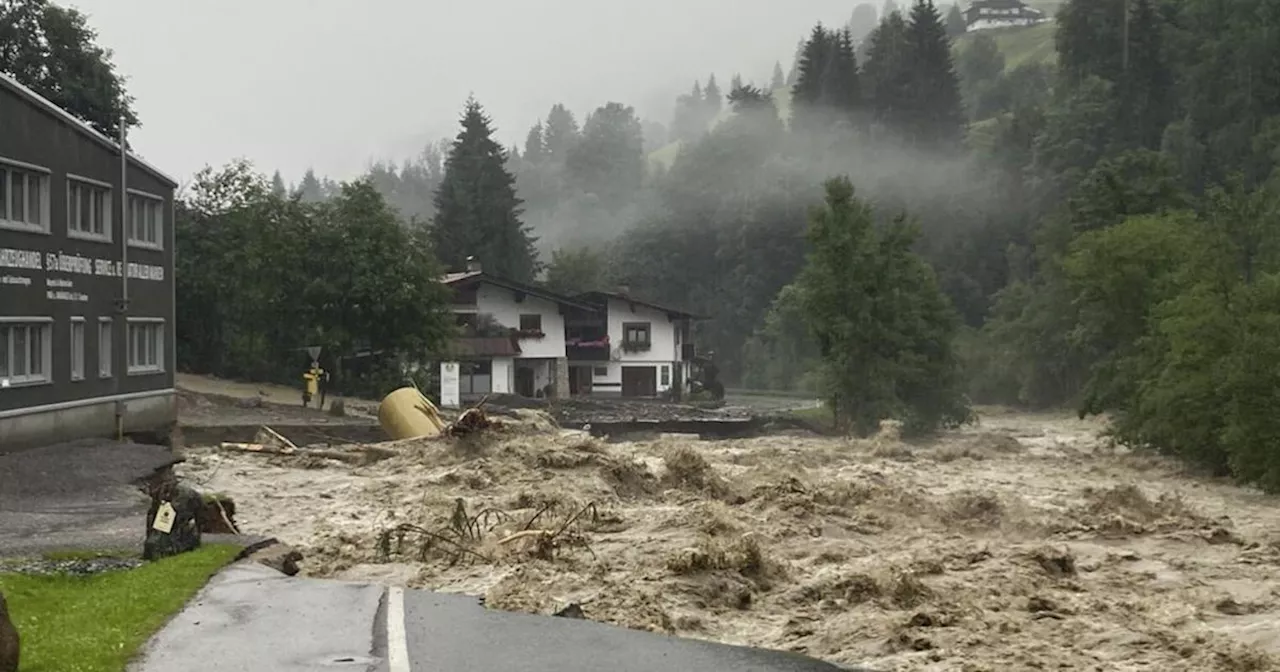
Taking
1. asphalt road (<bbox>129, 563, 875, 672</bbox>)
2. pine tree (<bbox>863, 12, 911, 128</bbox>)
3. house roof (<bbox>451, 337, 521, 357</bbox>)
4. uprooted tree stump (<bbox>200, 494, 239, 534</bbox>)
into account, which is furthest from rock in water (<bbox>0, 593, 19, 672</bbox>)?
pine tree (<bbox>863, 12, 911, 128</bbox>)

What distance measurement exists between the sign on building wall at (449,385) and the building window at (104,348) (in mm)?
24854

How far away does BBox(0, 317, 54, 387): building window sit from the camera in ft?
113

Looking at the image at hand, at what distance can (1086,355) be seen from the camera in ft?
237

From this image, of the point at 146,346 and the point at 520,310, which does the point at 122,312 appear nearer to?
the point at 146,346

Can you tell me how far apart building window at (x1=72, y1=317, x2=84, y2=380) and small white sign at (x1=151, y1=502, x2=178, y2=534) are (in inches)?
843

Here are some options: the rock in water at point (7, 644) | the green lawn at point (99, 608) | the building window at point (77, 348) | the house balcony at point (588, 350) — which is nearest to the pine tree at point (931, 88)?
the house balcony at point (588, 350)

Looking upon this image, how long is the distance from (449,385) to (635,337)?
100 feet

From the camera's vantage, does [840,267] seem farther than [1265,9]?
No

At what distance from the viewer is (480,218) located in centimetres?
11481

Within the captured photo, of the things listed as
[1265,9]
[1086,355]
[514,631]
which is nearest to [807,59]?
[1265,9]

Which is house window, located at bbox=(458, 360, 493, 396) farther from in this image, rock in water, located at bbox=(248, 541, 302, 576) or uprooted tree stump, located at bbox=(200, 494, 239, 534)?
rock in water, located at bbox=(248, 541, 302, 576)

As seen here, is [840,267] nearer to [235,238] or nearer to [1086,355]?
[1086,355]

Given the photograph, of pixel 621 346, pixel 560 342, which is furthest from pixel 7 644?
pixel 621 346

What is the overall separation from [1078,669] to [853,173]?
122 metres
